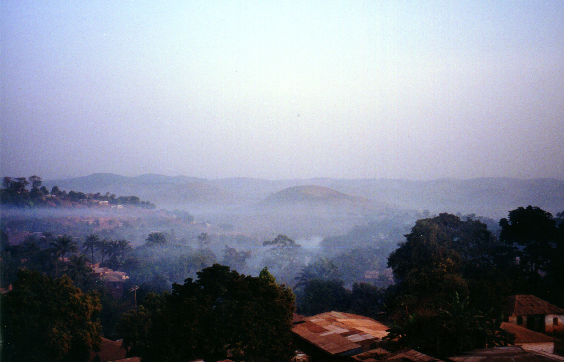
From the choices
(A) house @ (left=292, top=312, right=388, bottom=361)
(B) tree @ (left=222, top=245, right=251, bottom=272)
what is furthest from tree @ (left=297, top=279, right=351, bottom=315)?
(B) tree @ (left=222, top=245, right=251, bottom=272)

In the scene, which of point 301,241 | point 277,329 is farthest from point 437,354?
point 301,241

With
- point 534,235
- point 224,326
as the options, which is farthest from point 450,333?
point 534,235

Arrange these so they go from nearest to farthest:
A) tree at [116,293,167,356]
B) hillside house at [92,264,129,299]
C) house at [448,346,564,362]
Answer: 1. house at [448,346,564,362]
2. tree at [116,293,167,356]
3. hillside house at [92,264,129,299]

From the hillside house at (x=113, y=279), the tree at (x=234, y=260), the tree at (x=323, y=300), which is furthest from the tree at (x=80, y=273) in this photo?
the tree at (x=234, y=260)

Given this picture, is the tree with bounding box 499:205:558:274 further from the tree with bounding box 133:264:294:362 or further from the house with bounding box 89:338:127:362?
the house with bounding box 89:338:127:362

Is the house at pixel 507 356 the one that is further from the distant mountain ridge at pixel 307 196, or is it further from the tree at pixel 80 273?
the distant mountain ridge at pixel 307 196

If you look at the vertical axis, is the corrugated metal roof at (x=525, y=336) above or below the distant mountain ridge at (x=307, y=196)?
below
